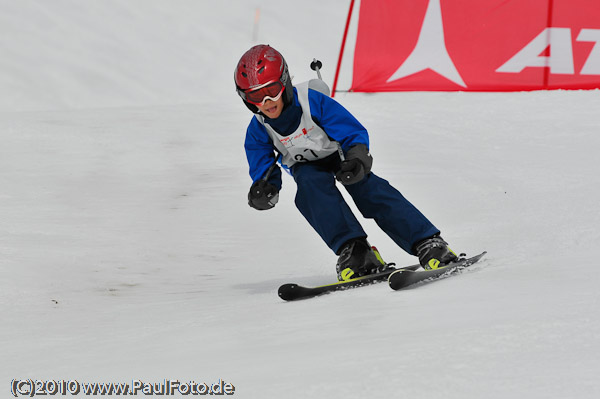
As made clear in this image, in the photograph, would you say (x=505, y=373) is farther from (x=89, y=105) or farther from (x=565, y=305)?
(x=89, y=105)

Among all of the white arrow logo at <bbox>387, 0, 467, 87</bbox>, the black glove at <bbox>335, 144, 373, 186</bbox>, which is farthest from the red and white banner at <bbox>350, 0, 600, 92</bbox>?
the black glove at <bbox>335, 144, 373, 186</bbox>

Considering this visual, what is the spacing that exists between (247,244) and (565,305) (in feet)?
9.96

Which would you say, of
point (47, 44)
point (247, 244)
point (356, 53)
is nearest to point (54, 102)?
point (47, 44)

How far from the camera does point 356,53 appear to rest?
29.6ft

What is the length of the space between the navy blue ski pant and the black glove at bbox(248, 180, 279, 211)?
4.7 inches

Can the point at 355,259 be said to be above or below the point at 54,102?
below

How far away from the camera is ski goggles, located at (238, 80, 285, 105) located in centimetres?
349

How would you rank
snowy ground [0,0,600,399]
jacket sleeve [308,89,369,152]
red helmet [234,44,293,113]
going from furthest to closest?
jacket sleeve [308,89,369,152], red helmet [234,44,293,113], snowy ground [0,0,600,399]

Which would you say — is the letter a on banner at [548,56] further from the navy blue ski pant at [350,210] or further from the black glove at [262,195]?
the black glove at [262,195]

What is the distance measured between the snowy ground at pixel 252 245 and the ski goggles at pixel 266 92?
2.80ft

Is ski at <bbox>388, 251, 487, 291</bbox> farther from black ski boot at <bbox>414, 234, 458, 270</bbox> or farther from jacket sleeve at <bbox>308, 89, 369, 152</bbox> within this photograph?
jacket sleeve at <bbox>308, 89, 369, 152</bbox>

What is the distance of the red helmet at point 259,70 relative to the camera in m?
3.47

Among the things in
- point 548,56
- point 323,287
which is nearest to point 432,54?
point 548,56

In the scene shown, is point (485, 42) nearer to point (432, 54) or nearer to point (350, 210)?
point (432, 54)
